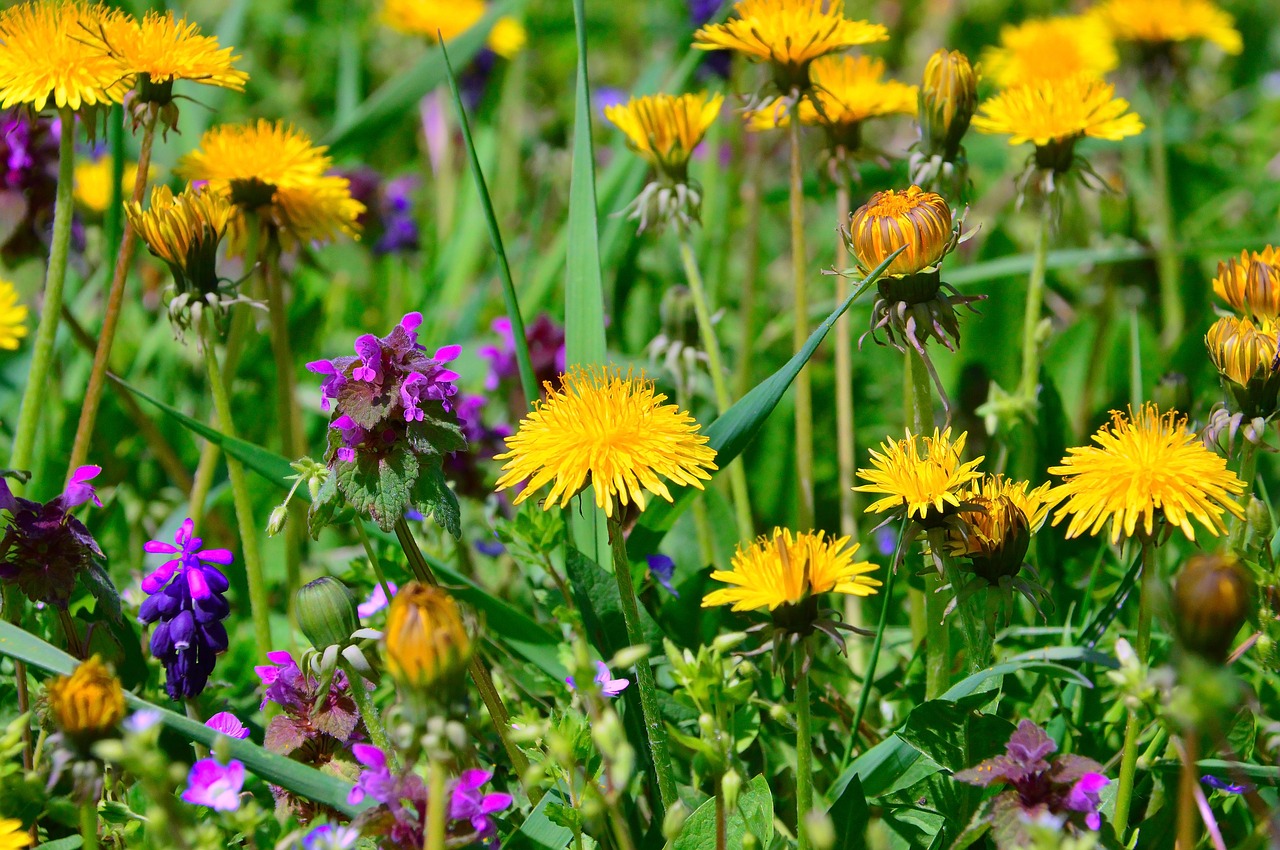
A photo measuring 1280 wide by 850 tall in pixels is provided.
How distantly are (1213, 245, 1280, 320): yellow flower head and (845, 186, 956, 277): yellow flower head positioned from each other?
0.42m

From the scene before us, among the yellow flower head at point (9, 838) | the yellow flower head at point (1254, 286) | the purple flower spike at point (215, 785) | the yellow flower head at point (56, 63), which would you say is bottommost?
the yellow flower head at point (9, 838)

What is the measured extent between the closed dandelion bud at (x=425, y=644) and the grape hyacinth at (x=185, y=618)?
1.71 feet

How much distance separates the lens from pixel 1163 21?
283 centimetres

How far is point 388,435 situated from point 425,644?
41cm

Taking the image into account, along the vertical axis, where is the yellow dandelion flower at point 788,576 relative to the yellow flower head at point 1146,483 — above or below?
below

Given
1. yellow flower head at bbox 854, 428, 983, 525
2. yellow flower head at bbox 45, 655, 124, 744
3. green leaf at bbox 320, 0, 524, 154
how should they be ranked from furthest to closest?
green leaf at bbox 320, 0, 524, 154
yellow flower head at bbox 854, 428, 983, 525
yellow flower head at bbox 45, 655, 124, 744

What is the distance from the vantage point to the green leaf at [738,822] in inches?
51.2

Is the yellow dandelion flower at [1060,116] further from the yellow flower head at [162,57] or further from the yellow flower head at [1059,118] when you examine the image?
the yellow flower head at [162,57]

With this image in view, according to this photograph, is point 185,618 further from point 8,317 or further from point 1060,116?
point 1060,116

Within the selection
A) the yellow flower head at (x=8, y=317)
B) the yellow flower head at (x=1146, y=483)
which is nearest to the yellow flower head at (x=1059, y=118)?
the yellow flower head at (x=1146, y=483)

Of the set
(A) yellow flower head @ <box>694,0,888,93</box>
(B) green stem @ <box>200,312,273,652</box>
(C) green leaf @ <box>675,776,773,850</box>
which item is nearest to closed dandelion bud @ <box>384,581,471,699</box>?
(C) green leaf @ <box>675,776,773,850</box>

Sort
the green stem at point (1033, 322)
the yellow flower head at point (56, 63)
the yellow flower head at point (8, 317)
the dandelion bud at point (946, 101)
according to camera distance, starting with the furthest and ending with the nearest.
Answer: the green stem at point (1033, 322) < the yellow flower head at point (8, 317) < the dandelion bud at point (946, 101) < the yellow flower head at point (56, 63)

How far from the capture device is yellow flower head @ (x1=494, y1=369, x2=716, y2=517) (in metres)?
Answer: 1.24

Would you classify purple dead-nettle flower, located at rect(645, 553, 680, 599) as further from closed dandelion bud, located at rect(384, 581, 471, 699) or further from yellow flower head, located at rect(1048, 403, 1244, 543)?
closed dandelion bud, located at rect(384, 581, 471, 699)
